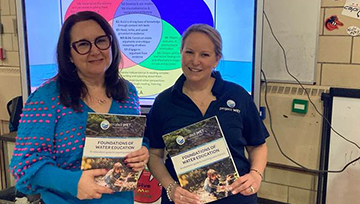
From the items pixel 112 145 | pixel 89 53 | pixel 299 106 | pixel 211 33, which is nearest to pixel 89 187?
pixel 112 145

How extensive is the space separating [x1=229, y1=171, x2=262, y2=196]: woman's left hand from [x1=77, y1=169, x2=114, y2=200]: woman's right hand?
1.47 ft

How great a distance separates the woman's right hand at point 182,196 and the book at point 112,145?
0.16 m

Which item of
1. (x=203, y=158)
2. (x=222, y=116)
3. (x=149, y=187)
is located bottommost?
(x=149, y=187)

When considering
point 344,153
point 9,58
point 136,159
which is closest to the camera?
point 136,159

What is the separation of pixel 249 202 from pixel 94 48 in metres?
0.82

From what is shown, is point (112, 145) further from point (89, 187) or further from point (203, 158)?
point (203, 158)

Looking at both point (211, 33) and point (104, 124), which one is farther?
point (211, 33)

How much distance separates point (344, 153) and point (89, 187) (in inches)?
60.4

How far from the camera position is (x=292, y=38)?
2.10 metres

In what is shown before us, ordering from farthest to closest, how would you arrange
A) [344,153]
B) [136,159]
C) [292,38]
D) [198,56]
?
[292,38] → [344,153] → [198,56] → [136,159]

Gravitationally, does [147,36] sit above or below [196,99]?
above

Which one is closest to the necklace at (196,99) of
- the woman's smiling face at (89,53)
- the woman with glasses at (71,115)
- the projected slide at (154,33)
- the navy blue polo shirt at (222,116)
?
the navy blue polo shirt at (222,116)

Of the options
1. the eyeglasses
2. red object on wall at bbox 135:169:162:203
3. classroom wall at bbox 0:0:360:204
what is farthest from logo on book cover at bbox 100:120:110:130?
classroom wall at bbox 0:0:360:204

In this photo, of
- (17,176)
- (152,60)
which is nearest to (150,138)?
(17,176)
